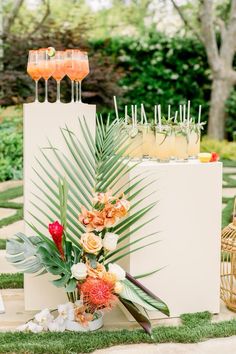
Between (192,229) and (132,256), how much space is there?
0.39 m

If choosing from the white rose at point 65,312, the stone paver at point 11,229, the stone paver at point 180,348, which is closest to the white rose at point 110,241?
the white rose at point 65,312

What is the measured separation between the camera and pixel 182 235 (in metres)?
3.95

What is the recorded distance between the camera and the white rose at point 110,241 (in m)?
3.66

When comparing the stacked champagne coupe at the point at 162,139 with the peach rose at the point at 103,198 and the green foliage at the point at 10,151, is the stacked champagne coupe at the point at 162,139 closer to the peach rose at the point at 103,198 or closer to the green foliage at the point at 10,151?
the peach rose at the point at 103,198

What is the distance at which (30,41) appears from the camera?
37.4 feet

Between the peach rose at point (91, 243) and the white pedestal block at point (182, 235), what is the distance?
0.33 m

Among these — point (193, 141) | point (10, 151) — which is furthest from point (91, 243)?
point (10, 151)

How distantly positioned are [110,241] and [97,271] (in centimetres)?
18

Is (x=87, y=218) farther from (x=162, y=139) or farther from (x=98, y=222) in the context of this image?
(x=162, y=139)

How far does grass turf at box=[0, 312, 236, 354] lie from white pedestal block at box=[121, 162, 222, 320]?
246 mm

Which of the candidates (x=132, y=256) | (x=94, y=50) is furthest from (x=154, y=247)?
(x=94, y=50)

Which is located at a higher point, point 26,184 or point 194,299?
point 26,184

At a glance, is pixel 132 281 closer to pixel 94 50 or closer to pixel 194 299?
pixel 194 299

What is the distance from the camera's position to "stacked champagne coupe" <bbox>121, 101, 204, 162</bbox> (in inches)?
159
